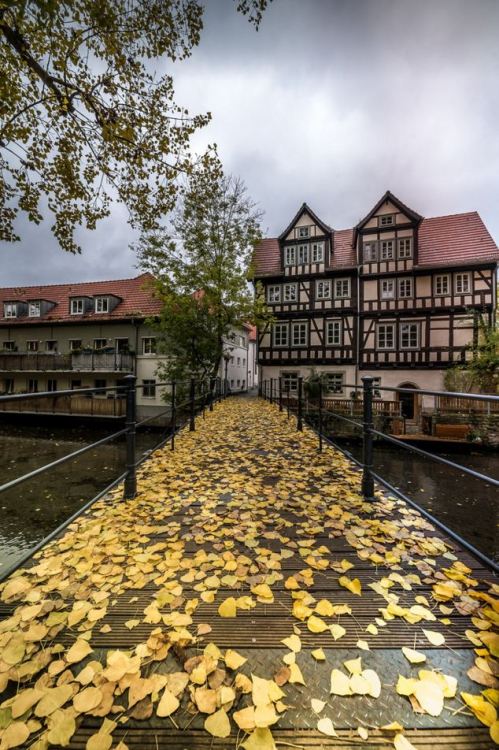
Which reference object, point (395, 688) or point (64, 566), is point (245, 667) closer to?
point (395, 688)

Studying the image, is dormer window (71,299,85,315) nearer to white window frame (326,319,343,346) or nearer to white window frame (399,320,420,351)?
white window frame (326,319,343,346)

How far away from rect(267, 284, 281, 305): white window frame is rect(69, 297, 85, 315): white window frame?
14.9 m

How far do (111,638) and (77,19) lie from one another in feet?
24.5

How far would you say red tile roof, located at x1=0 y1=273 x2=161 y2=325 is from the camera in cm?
2330

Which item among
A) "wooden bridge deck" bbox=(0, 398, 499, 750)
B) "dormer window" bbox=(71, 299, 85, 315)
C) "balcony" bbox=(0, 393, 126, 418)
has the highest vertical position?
"dormer window" bbox=(71, 299, 85, 315)

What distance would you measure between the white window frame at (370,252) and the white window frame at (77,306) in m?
21.1

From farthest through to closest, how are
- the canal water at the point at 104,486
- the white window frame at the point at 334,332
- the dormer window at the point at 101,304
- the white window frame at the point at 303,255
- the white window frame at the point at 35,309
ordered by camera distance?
the white window frame at the point at 35,309 → the dormer window at the point at 101,304 → the white window frame at the point at 303,255 → the white window frame at the point at 334,332 → the canal water at the point at 104,486

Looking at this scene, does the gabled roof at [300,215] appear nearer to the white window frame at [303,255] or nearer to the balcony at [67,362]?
the white window frame at [303,255]

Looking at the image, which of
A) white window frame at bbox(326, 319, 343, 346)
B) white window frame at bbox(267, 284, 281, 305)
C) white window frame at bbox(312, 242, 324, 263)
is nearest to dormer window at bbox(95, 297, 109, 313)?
white window frame at bbox(267, 284, 281, 305)

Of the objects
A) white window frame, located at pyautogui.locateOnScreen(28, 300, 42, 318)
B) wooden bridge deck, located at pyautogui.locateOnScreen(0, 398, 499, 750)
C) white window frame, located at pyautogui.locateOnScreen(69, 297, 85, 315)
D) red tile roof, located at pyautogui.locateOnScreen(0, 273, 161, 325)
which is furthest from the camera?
white window frame, located at pyautogui.locateOnScreen(28, 300, 42, 318)

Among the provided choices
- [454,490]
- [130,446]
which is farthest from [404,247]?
[130,446]

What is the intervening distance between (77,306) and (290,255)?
17199 millimetres

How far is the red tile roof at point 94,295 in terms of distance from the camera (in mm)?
23297

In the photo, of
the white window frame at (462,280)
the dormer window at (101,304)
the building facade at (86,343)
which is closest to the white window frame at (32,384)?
the building facade at (86,343)
